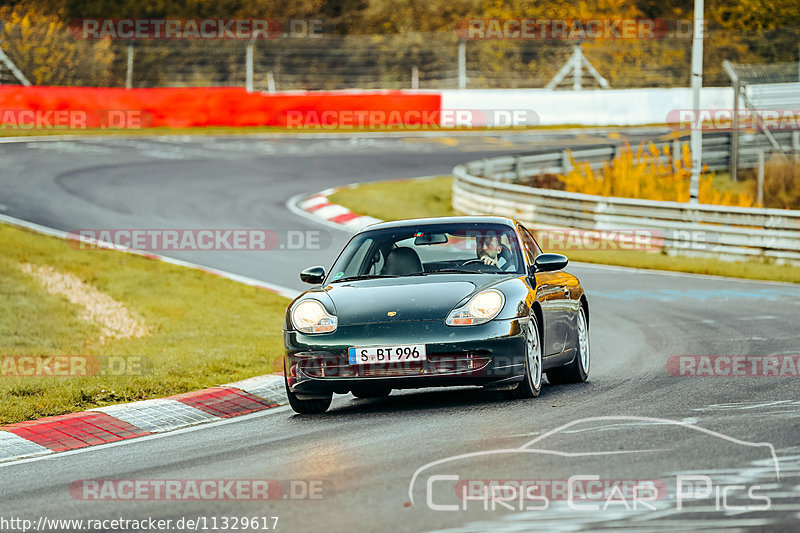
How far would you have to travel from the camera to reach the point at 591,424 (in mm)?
7711

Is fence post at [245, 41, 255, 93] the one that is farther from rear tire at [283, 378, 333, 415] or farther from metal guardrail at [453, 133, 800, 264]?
rear tire at [283, 378, 333, 415]

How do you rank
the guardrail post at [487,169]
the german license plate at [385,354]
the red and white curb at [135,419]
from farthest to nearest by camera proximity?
the guardrail post at [487,169] → the german license plate at [385,354] → the red and white curb at [135,419]

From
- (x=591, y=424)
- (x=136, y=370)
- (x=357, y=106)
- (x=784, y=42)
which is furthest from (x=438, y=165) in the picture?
(x=591, y=424)

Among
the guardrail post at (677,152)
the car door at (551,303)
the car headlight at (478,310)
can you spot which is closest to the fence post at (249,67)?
the guardrail post at (677,152)

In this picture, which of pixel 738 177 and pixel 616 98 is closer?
pixel 738 177

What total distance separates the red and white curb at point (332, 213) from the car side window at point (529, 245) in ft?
43.7

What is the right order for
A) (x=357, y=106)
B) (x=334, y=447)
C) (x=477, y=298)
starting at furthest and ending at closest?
(x=357, y=106), (x=477, y=298), (x=334, y=447)

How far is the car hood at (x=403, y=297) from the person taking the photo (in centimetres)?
877

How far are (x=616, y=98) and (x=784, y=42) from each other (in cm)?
994

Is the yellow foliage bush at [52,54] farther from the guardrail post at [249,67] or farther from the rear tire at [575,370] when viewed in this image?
the rear tire at [575,370]

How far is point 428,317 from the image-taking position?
8.72 meters

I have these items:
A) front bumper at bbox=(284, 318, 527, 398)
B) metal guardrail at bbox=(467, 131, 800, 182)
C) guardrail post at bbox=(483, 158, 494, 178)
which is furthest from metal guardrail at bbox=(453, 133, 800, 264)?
front bumper at bbox=(284, 318, 527, 398)

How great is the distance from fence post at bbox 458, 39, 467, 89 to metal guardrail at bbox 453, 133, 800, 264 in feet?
52.4

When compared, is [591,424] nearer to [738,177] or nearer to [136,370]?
[136,370]
